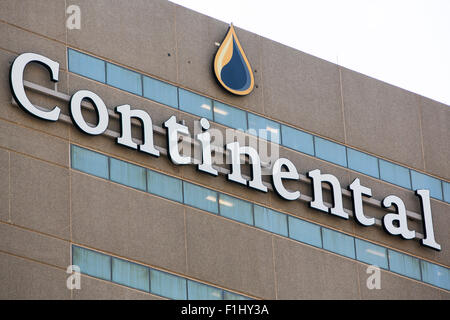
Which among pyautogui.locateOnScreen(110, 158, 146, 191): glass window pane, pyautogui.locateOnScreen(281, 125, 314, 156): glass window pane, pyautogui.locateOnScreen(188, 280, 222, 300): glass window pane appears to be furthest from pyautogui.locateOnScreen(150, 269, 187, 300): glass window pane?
pyautogui.locateOnScreen(281, 125, 314, 156): glass window pane

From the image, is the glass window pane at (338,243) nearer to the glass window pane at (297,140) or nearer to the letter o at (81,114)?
the glass window pane at (297,140)

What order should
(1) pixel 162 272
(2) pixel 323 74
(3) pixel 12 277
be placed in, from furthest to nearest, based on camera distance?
(2) pixel 323 74, (1) pixel 162 272, (3) pixel 12 277

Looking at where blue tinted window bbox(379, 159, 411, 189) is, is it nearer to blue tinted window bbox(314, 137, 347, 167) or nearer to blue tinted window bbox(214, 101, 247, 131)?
blue tinted window bbox(314, 137, 347, 167)

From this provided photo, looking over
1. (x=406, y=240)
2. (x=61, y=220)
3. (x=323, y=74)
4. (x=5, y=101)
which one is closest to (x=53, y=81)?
(x=5, y=101)

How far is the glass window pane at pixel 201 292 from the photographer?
50.1m

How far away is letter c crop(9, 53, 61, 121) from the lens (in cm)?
4847

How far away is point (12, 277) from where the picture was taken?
4609 cm

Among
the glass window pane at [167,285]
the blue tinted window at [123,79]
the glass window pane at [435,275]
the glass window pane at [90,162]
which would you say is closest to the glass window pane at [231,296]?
the glass window pane at [167,285]

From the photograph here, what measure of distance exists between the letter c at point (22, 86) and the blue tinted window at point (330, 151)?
39.3 feet

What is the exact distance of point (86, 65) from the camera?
168 ft

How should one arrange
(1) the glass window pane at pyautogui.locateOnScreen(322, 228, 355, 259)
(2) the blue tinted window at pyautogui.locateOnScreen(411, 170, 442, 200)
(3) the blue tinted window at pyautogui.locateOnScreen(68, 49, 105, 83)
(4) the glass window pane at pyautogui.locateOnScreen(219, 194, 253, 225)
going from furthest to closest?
(2) the blue tinted window at pyautogui.locateOnScreen(411, 170, 442, 200)
(1) the glass window pane at pyautogui.locateOnScreen(322, 228, 355, 259)
(4) the glass window pane at pyautogui.locateOnScreen(219, 194, 253, 225)
(3) the blue tinted window at pyautogui.locateOnScreen(68, 49, 105, 83)

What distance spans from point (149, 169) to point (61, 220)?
460 cm

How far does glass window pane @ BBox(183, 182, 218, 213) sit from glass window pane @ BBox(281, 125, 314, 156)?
184 inches
